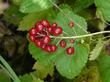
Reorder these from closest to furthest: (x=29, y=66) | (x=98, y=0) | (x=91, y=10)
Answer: (x=98, y=0) → (x=91, y=10) → (x=29, y=66)

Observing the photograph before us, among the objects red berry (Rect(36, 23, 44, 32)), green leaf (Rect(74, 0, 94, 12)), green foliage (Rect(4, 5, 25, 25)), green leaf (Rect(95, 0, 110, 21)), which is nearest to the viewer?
red berry (Rect(36, 23, 44, 32))

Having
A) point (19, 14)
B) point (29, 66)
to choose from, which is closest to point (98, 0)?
point (19, 14)

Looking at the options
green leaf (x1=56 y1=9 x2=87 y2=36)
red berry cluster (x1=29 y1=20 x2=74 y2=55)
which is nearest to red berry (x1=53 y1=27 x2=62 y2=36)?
red berry cluster (x1=29 y1=20 x2=74 y2=55)

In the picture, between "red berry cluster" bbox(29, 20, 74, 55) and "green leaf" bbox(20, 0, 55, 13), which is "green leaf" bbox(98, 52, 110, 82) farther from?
"green leaf" bbox(20, 0, 55, 13)

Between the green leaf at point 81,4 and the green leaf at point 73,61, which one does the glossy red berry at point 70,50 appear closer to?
the green leaf at point 73,61

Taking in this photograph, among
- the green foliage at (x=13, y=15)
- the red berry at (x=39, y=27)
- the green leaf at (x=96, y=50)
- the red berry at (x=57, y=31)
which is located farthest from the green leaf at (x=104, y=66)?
the green foliage at (x=13, y=15)

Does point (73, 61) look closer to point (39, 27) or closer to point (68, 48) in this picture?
point (68, 48)

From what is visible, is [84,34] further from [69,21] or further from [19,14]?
[19,14]
